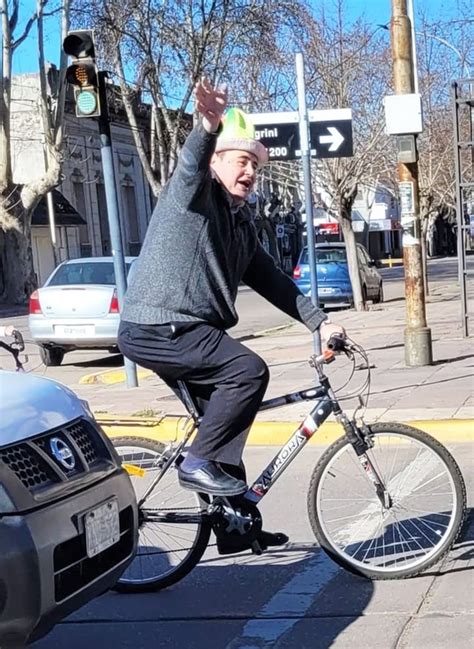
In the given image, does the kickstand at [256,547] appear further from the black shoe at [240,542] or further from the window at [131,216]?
the window at [131,216]

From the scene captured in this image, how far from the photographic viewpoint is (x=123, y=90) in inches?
789

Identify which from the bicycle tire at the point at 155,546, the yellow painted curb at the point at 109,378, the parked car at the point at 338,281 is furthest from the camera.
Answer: the parked car at the point at 338,281

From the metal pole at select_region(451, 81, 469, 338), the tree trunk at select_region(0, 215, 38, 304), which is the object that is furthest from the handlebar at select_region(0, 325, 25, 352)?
the tree trunk at select_region(0, 215, 38, 304)

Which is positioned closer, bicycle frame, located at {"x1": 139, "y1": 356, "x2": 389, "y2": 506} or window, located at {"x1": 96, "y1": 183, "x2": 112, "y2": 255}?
bicycle frame, located at {"x1": 139, "y1": 356, "x2": 389, "y2": 506}

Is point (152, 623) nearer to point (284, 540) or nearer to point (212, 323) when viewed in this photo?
point (284, 540)

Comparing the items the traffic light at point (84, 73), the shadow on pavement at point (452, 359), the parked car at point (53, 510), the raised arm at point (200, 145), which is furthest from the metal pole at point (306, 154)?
the parked car at point (53, 510)

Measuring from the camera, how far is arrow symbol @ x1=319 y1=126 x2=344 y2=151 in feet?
33.5

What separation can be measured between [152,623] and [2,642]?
1379mm

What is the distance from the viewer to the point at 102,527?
11.3ft

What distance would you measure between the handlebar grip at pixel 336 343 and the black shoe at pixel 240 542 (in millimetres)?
883

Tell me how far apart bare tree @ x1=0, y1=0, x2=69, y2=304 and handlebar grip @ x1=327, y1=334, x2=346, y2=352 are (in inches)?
1002

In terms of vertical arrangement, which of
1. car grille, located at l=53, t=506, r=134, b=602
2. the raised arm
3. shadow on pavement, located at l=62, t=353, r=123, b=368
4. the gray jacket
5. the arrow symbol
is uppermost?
the arrow symbol

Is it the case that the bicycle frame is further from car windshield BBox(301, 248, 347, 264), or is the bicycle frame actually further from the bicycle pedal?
car windshield BBox(301, 248, 347, 264)

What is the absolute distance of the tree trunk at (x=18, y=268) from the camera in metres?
35.6
